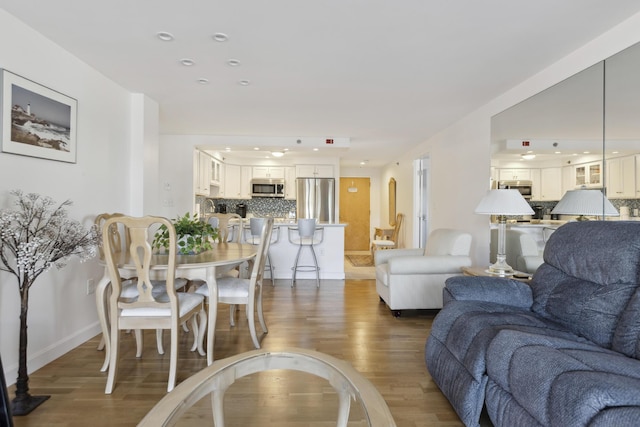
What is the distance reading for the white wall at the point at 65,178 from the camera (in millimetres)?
2283

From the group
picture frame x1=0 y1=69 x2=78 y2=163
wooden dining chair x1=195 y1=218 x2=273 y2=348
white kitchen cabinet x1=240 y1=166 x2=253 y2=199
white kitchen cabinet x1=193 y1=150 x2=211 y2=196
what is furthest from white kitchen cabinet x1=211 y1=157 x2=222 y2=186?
wooden dining chair x1=195 y1=218 x2=273 y2=348

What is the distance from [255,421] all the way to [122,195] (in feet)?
9.22

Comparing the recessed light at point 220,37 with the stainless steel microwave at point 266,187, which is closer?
the recessed light at point 220,37

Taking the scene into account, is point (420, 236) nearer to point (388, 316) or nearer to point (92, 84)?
point (388, 316)

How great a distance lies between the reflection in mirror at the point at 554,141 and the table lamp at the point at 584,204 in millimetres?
59

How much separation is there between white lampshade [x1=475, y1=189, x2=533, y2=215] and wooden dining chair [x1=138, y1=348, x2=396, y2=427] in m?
2.14

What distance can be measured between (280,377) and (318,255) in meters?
4.26

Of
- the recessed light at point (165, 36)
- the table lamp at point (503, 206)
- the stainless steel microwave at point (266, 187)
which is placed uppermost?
the recessed light at point (165, 36)

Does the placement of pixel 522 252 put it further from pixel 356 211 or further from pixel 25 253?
pixel 356 211

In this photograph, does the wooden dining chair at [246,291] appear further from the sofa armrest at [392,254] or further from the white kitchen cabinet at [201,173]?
the white kitchen cabinet at [201,173]

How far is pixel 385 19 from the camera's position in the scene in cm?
224

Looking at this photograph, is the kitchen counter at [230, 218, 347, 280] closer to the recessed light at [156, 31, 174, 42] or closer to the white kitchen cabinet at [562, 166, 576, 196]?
the white kitchen cabinet at [562, 166, 576, 196]

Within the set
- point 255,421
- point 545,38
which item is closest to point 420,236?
point 545,38

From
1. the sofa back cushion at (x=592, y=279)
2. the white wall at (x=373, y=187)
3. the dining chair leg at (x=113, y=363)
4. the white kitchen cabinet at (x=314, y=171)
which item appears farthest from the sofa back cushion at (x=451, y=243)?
the white wall at (x=373, y=187)
